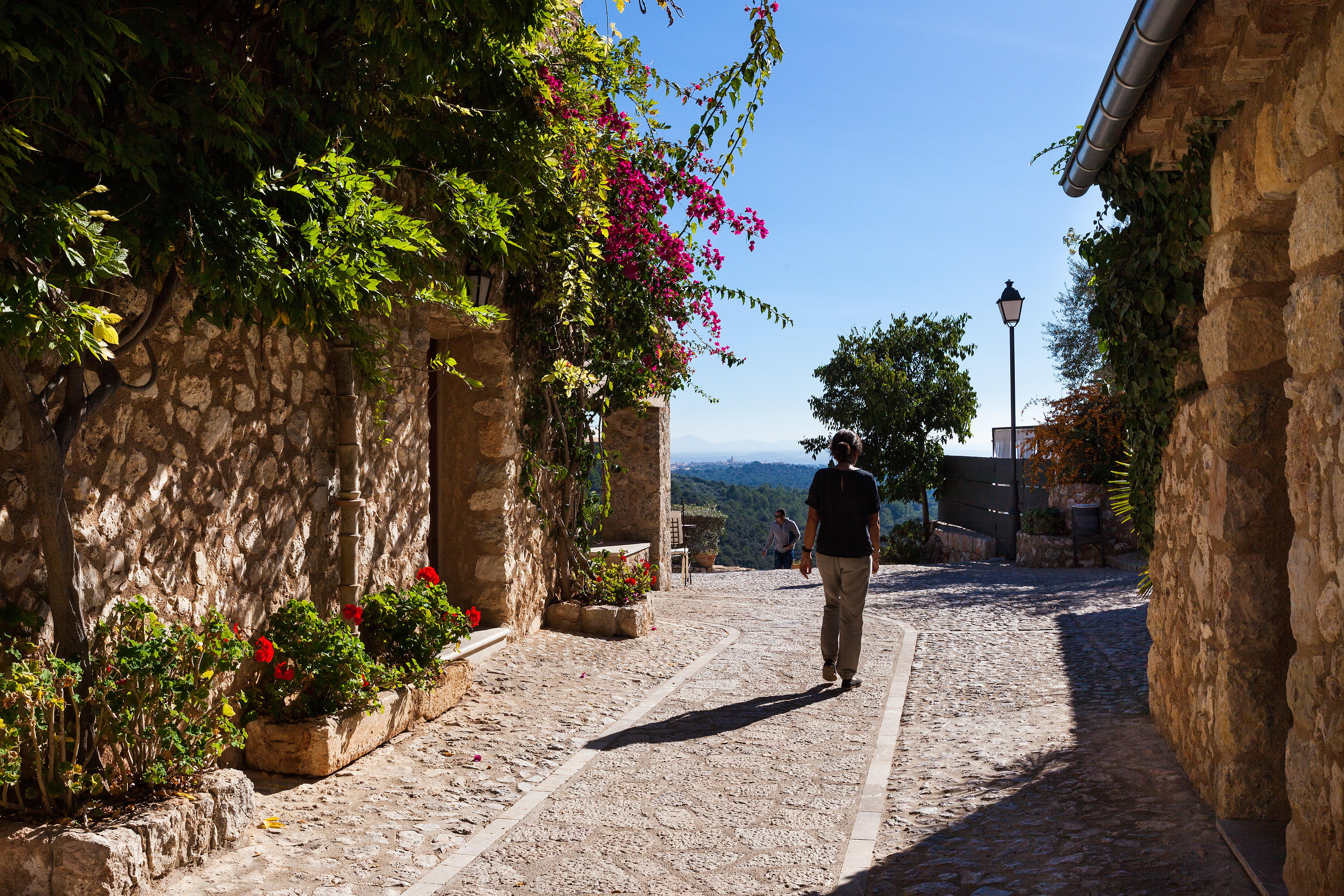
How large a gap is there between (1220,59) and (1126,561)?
11355 millimetres

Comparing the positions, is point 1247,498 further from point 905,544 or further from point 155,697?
point 905,544

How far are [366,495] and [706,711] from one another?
97.0 inches

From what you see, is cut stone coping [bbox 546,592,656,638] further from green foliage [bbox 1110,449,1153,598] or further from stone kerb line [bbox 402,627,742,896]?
green foliage [bbox 1110,449,1153,598]

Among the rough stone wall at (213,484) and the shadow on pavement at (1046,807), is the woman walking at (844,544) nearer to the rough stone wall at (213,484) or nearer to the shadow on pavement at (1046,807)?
the shadow on pavement at (1046,807)

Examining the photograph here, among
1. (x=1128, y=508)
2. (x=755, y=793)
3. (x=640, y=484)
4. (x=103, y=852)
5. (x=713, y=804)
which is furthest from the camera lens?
(x=640, y=484)

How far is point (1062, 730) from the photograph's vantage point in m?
5.12

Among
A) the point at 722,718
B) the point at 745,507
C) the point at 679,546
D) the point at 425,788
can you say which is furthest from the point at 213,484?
the point at 745,507

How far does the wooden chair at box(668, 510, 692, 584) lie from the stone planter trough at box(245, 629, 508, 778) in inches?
311

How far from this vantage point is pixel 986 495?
19.0 m

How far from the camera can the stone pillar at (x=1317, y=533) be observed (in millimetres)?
2586

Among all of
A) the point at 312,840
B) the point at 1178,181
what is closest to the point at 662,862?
the point at 312,840

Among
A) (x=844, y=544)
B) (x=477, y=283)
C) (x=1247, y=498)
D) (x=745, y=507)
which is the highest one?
(x=477, y=283)

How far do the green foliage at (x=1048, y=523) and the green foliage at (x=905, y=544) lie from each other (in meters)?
5.41

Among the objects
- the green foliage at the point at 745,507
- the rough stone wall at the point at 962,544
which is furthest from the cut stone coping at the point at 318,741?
the green foliage at the point at 745,507
